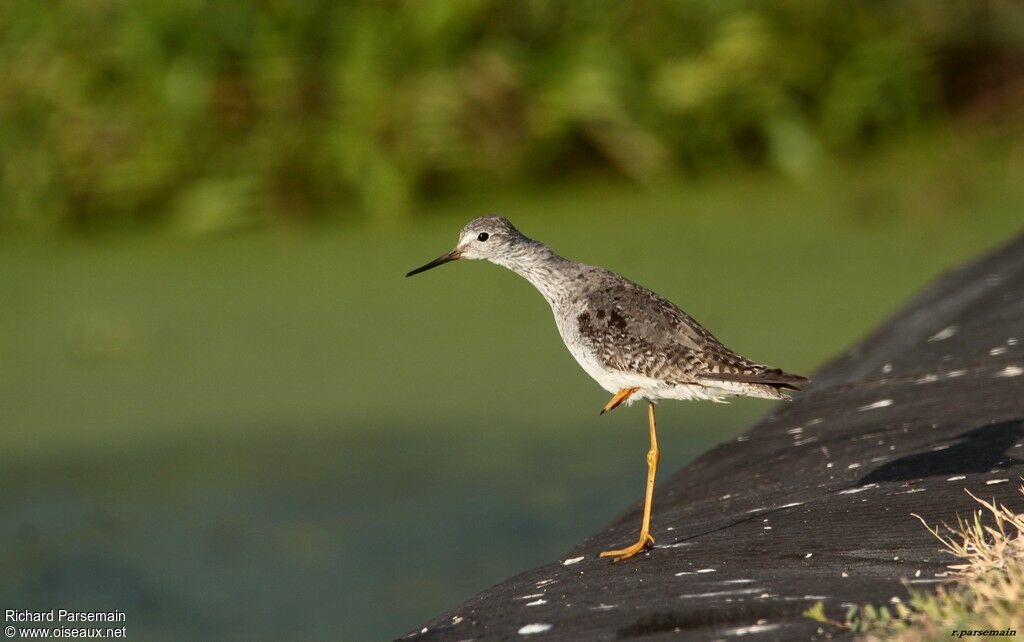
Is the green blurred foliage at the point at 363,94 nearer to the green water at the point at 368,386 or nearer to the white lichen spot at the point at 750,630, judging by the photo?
the green water at the point at 368,386

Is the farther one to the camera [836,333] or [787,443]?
[836,333]

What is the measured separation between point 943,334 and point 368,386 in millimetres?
2827

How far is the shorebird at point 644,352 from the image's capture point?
3.04 meters

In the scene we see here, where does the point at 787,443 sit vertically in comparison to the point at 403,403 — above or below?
below

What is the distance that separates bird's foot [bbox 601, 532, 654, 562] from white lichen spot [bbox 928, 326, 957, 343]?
1.39 metres

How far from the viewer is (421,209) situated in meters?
7.59

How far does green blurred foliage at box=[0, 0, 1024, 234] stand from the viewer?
287 inches

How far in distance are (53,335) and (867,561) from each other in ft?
16.4

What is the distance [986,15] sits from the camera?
8008 millimetres

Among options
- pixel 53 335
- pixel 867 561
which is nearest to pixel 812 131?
pixel 53 335

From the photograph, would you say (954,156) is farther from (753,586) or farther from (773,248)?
(753,586)

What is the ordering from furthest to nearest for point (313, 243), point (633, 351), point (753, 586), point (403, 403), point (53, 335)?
point (313, 243) → point (53, 335) → point (403, 403) → point (633, 351) → point (753, 586)

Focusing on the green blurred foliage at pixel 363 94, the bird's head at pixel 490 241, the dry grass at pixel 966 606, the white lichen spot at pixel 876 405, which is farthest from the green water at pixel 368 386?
the dry grass at pixel 966 606

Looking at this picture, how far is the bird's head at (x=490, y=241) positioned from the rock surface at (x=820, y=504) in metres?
0.68
